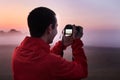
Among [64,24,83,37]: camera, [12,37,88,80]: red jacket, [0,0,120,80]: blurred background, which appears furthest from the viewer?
[0,0,120,80]: blurred background

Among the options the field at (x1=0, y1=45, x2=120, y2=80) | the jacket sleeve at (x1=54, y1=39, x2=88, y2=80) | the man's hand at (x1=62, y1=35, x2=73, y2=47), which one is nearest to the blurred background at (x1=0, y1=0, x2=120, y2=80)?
the field at (x1=0, y1=45, x2=120, y2=80)

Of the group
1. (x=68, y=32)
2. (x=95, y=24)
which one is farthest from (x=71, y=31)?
(x=95, y=24)

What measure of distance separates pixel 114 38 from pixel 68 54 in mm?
298

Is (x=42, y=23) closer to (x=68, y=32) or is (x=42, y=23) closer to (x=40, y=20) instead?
(x=40, y=20)

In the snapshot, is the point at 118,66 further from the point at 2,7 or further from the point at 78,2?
the point at 2,7

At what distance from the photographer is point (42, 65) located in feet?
4.15

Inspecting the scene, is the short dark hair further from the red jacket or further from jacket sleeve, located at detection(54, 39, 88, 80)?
jacket sleeve, located at detection(54, 39, 88, 80)

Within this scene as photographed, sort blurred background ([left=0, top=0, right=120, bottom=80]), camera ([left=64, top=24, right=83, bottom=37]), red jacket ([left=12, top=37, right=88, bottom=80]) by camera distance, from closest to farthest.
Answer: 1. red jacket ([left=12, top=37, right=88, bottom=80])
2. camera ([left=64, top=24, right=83, bottom=37])
3. blurred background ([left=0, top=0, right=120, bottom=80])

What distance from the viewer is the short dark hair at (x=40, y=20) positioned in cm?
129

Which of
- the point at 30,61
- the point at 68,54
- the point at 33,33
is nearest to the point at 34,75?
the point at 30,61

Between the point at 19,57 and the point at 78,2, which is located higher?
the point at 78,2

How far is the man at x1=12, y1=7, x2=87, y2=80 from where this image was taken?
1.27m

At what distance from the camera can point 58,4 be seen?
200cm

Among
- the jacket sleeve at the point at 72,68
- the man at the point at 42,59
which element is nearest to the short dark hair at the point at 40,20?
the man at the point at 42,59
